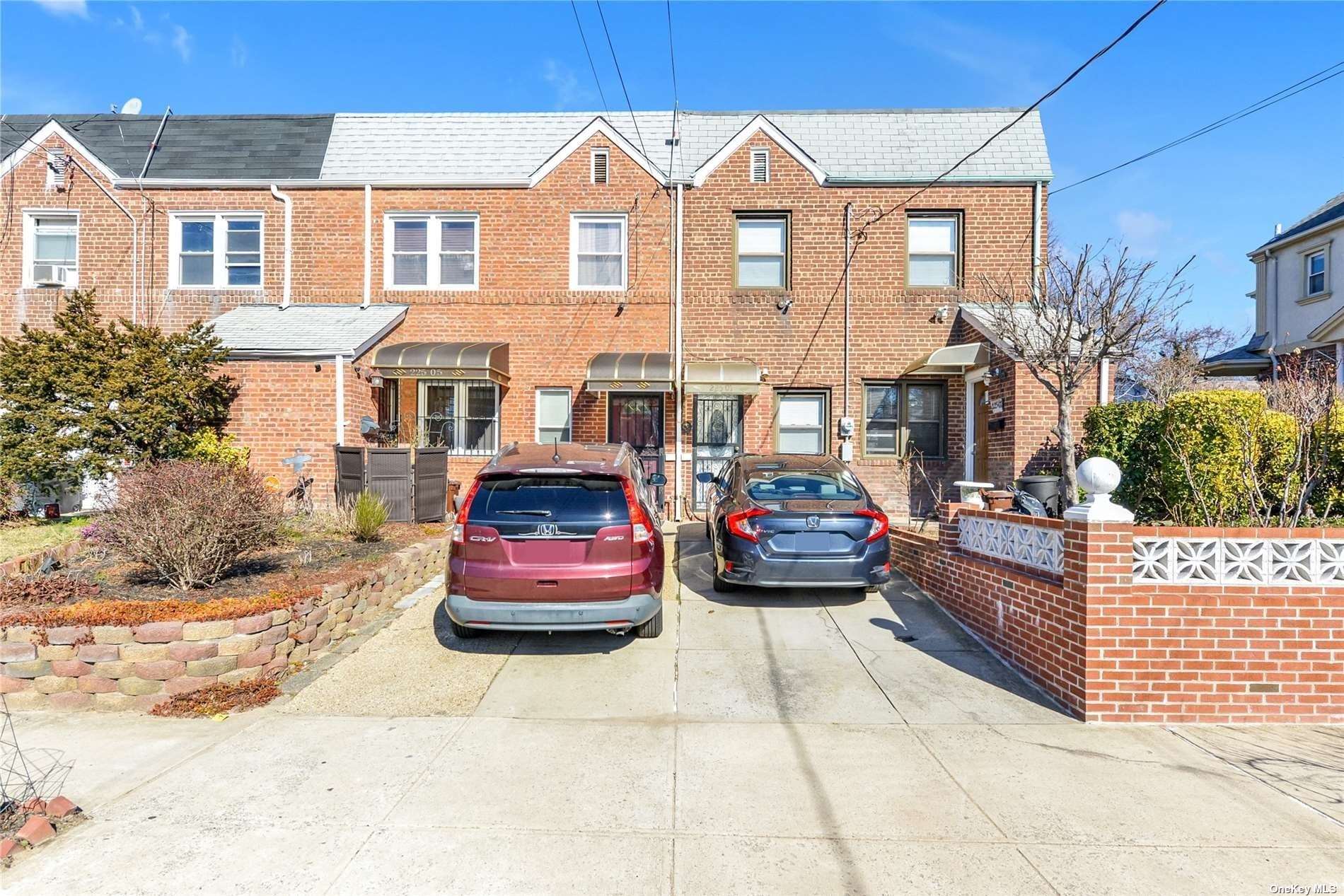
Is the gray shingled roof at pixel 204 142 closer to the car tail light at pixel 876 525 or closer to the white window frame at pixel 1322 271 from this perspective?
the car tail light at pixel 876 525

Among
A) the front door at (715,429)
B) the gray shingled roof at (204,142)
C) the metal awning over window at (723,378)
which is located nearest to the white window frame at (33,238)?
the gray shingled roof at (204,142)

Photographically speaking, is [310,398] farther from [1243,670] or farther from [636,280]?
[1243,670]

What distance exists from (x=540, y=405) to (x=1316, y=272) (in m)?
22.4

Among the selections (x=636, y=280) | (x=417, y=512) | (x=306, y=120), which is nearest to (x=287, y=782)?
(x=417, y=512)

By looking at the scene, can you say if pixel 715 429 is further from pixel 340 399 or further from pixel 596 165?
pixel 340 399

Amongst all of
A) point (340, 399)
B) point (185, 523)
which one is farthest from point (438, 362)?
point (185, 523)

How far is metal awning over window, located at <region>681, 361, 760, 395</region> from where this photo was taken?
11945 mm

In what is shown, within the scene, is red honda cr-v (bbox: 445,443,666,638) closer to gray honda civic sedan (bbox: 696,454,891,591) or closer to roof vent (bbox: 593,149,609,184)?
gray honda civic sedan (bbox: 696,454,891,591)

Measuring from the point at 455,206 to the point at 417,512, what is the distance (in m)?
6.54

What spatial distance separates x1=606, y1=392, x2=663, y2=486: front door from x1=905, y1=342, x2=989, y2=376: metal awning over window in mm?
4975

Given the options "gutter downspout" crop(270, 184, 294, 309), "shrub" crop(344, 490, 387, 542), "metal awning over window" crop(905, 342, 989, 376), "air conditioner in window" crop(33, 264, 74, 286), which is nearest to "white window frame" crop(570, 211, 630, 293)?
"gutter downspout" crop(270, 184, 294, 309)

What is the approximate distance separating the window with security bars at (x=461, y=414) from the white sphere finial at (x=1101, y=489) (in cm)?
1077

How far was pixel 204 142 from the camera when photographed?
14.4m

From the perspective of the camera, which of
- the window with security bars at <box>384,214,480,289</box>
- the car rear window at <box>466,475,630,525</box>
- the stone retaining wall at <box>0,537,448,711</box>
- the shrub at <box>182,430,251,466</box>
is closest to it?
the stone retaining wall at <box>0,537,448,711</box>
